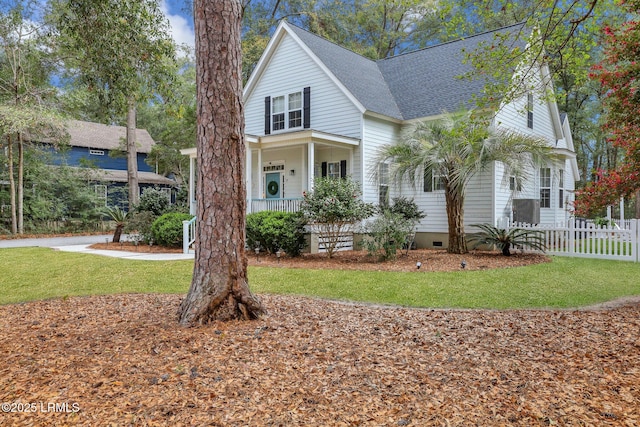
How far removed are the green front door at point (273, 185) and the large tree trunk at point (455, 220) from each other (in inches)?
264

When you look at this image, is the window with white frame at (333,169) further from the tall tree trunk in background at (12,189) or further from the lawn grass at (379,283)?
the tall tree trunk in background at (12,189)

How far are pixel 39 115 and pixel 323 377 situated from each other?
57.1 ft

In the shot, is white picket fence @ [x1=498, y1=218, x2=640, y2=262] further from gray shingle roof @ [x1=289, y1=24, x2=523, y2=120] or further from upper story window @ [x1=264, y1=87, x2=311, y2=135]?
upper story window @ [x1=264, y1=87, x2=311, y2=135]

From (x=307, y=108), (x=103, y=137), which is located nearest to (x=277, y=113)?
(x=307, y=108)

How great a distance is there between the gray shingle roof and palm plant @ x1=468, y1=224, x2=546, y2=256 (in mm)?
4225

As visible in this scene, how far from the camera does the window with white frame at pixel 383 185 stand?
14375mm

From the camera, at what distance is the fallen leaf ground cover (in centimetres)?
265

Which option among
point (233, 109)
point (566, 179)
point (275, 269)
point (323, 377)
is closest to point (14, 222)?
point (275, 269)

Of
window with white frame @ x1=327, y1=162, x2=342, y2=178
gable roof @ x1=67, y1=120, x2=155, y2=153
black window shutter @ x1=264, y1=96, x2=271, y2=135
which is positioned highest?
gable roof @ x1=67, y1=120, x2=155, y2=153

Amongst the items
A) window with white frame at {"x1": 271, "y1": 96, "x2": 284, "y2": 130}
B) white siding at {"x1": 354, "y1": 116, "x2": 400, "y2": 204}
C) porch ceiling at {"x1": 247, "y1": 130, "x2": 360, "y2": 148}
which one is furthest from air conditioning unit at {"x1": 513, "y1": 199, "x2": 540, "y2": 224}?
window with white frame at {"x1": 271, "y1": 96, "x2": 284, "y2": 130}

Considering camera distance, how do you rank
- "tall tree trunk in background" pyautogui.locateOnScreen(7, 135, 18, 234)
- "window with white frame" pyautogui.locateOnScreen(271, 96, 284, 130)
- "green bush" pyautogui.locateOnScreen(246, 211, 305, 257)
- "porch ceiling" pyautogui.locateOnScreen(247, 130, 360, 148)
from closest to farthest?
"green bush" pyautogui.locateOnScreen(246, 211, 305, 257) < "porch ceiling" pyautogui.locateOnScreen(247, 130, 360, 148) < "window with white frame" pyautogui.locateOnScreen(271, 96, 284, 130) < "tall tree trunk in background" pyautogui.locateOnScreen(7, 135, 18, 234)

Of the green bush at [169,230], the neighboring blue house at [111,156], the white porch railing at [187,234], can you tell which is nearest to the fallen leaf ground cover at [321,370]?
the white porch railing at [187,234]

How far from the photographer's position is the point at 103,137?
29.5 metres

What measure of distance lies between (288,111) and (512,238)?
346 inches
